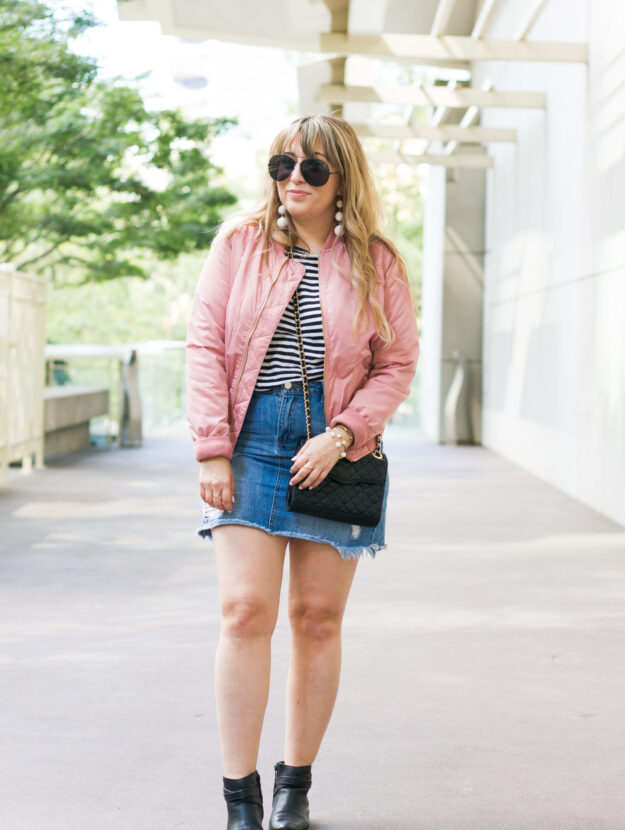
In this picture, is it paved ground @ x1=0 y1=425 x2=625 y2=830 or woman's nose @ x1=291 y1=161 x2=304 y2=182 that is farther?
paved ground @ x1=0 y1=425 x2=625 y2=830

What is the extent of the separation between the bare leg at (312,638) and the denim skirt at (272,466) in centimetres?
7

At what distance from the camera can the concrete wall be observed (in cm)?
1090

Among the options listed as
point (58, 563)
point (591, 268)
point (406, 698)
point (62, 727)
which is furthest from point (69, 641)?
point (591, 268)

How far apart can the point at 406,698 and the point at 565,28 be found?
36.0 feet

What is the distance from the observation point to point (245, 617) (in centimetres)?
303

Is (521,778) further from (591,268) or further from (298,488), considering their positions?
(591,268)

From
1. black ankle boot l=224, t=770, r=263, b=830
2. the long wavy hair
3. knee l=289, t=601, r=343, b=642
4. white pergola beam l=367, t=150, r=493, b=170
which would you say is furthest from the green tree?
black ankle boot l=224, t=770, r=263, b=830

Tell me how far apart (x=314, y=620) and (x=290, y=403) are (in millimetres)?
585

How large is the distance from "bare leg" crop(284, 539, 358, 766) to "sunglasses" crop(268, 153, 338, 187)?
96 cm

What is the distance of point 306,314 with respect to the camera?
313 cm

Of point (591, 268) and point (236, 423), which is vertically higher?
point (591, 268)

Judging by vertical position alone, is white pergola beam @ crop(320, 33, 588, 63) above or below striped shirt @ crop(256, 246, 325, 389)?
above

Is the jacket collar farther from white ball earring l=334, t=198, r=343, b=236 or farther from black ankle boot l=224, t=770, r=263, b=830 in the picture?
black ankle boot l=224, t=770, r=263, b=830

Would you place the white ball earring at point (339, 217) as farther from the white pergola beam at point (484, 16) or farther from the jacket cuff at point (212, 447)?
the white pergola beam at point (484, 16)
